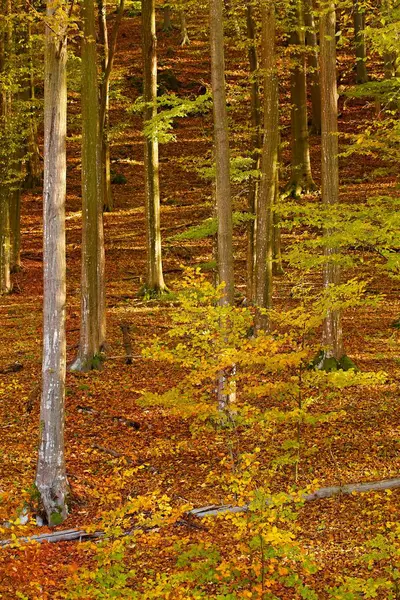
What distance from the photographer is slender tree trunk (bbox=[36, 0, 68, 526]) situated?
7.77 meters

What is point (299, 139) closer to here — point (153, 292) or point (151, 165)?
point (151, 165)

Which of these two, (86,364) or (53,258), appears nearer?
(53,258)

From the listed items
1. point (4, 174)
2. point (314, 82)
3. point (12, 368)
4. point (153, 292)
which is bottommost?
point (12, 368)

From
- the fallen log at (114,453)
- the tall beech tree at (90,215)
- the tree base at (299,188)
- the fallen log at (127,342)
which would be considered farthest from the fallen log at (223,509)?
the tree base at (299,188)

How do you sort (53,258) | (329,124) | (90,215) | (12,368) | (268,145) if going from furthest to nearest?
(12,368) → (268,145) → (90,215) → (329,124) → (53,258)

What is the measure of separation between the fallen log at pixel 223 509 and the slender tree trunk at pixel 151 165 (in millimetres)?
10664

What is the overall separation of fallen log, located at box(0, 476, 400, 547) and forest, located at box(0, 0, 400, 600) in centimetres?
Answer: 3

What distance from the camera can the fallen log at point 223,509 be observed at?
25.6ft

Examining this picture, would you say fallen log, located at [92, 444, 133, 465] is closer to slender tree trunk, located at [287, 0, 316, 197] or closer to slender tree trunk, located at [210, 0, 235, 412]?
slender tree trunk, located at [210, 0, 235, 412]

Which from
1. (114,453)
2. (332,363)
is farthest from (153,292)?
(114,453)

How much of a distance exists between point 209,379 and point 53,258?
536 cm

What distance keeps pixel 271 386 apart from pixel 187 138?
83.0 feet

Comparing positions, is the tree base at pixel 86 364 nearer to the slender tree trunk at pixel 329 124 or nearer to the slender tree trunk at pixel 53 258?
the slender tree trunk at pixel 329 124

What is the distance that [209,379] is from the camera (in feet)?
41.5
